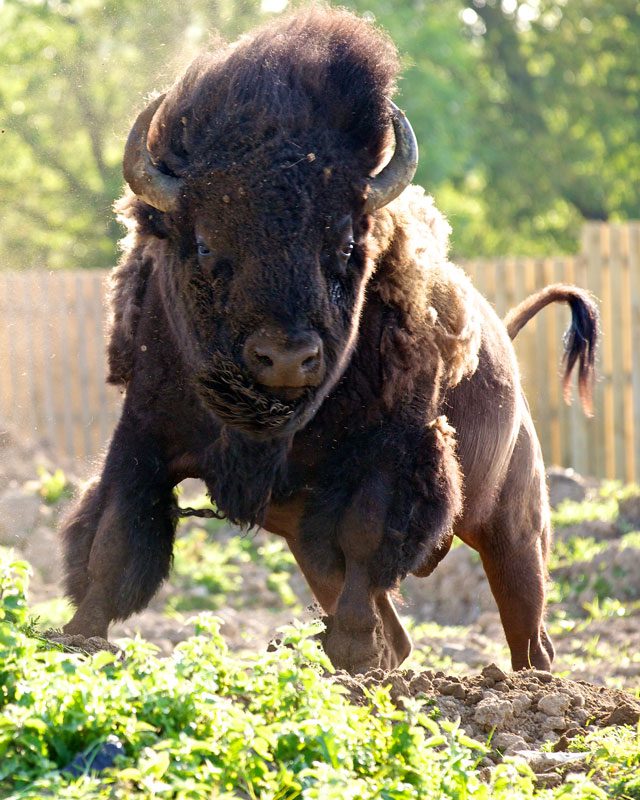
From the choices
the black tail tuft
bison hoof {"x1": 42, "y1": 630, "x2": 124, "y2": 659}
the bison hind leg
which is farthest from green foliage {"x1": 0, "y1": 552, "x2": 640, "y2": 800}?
the black tail tuft

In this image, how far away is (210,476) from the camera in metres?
5.06

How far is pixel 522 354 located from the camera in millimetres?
15117

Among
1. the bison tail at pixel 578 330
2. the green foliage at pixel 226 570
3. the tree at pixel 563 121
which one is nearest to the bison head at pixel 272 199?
the bison tail at pixel 578 330

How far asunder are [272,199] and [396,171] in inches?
25.3

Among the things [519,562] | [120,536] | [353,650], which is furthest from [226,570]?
[353,650]

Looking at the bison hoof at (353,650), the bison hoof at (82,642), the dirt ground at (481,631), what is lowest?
the dirt ground at (481,631)

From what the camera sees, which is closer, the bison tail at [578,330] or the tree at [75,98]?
the bison tail at [578,330]

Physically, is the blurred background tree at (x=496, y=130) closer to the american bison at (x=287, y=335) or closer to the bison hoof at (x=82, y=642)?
the american bison at (x=287, y=335)

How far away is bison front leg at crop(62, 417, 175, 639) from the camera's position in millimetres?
4879

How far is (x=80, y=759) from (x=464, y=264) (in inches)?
505

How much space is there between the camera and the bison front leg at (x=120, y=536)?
4879 millimetres

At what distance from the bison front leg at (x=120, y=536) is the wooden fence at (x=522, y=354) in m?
8.25

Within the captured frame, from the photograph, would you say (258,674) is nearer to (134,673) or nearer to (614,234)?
(134,673)

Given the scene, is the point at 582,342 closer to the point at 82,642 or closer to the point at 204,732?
the point at 82,642
